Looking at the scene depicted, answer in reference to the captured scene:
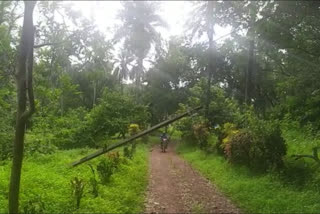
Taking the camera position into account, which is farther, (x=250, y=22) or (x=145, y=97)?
(x=145, y=97)

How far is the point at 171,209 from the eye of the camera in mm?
8836

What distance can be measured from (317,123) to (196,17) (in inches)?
479

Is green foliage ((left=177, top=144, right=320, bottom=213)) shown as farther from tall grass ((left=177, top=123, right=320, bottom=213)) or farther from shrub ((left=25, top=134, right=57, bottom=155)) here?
shrub ((left=25, top=134, right=57, bottom=155))

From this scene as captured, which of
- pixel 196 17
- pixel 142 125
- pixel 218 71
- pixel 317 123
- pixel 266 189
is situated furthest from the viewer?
pixel 218 71

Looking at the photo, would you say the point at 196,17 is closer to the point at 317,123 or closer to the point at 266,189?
the point at 317,123

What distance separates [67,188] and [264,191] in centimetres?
553

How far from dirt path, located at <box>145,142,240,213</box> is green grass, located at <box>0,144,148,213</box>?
401 mm

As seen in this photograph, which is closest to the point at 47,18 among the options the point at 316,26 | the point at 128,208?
the point at 128,208

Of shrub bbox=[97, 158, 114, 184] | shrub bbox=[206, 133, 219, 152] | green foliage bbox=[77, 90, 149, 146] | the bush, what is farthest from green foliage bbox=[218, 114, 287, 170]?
green foliage bbox=[77, 90, 149, 146]

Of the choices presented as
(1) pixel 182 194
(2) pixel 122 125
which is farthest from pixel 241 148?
(2) pixel 122 125

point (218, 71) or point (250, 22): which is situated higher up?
point (218, 71)

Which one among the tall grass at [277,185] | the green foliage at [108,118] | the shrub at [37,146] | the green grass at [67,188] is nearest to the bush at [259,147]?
the tall grass at [277,185]

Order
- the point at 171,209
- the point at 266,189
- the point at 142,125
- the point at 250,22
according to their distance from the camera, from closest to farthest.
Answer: the point at 171,209, the point at 266,189, the point at 250,22, the point at 142,125

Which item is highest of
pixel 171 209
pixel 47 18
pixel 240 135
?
pixel 47 18
